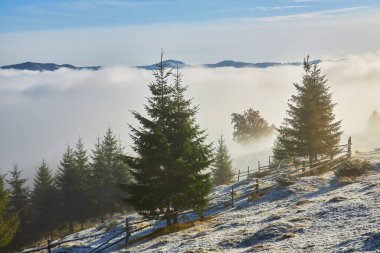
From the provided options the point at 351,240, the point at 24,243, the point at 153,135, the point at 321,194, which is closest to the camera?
the point at 351,240

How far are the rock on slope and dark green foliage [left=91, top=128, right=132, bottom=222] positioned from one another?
3376 cm

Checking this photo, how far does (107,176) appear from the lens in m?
56.9

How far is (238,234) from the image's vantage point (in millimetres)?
18328

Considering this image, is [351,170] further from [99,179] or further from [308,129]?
[99,179]

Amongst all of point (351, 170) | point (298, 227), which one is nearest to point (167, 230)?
point (298, 227)

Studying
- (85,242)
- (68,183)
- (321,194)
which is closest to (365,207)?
(321,194)

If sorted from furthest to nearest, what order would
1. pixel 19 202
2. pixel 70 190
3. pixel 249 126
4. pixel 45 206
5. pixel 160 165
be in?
pixel 249 126 → pixel 70 190 → pixel 45 206 → pixel 19 202 → pixel 160 165

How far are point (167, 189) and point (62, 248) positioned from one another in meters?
12.6

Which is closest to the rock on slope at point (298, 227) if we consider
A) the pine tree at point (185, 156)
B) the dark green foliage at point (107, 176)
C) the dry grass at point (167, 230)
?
the dry grass at point (167, 230)

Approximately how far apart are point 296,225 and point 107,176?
43.3 metres

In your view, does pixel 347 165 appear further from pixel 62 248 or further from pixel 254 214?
pixel 62 248

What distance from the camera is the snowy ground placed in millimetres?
14320

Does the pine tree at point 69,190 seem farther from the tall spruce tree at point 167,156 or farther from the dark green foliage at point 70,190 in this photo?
the tall spruce tree at point 167,156

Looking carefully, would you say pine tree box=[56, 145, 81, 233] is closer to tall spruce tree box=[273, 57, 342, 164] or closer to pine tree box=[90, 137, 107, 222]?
pine tree box=[90, 137, 107, 222]
